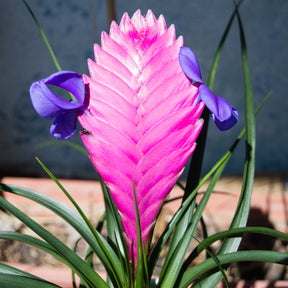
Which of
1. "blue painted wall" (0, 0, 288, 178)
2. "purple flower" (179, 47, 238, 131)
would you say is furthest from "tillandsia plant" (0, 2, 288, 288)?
"blue painted wall" (0, 0, 288, 178)

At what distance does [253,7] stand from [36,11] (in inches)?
44.1

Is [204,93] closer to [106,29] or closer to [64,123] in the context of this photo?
[64,123]

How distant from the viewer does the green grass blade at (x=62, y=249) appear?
47cm

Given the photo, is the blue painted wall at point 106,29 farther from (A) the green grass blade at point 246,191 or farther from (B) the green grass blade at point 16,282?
(B) the green grass blade at point 16,282

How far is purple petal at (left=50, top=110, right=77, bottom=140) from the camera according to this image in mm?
443

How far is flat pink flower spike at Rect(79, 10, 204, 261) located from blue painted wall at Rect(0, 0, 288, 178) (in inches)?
60.2

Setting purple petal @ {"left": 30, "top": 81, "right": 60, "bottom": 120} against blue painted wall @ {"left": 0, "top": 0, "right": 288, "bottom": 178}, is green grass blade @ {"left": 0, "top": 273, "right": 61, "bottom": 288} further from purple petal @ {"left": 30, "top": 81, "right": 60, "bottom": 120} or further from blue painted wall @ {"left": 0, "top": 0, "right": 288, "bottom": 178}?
blue painted wall @ {"left": 0, "top": 0, "right": 288, "bottom": 178}

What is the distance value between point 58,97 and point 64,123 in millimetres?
49

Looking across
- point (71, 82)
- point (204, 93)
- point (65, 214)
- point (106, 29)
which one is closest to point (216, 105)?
point (204, 93)

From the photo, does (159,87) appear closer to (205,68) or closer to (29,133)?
(205,68)

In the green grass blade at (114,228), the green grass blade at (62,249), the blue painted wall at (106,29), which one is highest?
the blue painted wall at (106,29)

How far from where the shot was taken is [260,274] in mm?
1041

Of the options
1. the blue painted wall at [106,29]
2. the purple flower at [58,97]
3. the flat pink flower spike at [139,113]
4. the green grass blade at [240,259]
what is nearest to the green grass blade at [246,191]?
the green grass blade at [240,259]

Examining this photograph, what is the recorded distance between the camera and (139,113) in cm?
40
